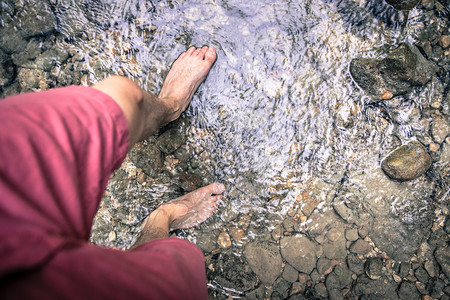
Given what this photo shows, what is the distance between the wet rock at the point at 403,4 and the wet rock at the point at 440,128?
85 centimetres

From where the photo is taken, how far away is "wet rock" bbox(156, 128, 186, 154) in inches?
89.0

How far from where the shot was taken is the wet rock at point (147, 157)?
2258mm

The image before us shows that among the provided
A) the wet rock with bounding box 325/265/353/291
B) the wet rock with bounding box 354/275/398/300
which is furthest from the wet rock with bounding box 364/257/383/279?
the wet rock with bounding box 325/265/353/291

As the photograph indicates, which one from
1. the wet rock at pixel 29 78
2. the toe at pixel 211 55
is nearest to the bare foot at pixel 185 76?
the toe at pixel 211 55

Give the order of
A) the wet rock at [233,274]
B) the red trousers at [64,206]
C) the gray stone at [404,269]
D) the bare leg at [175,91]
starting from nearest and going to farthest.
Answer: the red trousers at [64,206]
the bare leg at [175,91]
the gray stone at [404,269]
the wet rock at [233,274]

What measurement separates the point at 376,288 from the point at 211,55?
2.27m

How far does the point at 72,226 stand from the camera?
1.00m

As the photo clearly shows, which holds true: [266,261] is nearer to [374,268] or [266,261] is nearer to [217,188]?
[217,188]

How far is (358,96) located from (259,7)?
3.41ft

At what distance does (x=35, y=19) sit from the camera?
85.7 inches

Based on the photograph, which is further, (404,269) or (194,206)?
(194,206)

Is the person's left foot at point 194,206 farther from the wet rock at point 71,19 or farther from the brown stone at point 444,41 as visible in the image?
the brown stone at point 444,41

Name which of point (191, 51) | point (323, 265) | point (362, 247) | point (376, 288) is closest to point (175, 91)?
point (191, 51)

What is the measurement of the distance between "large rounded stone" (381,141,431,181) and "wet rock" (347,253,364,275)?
712mm
